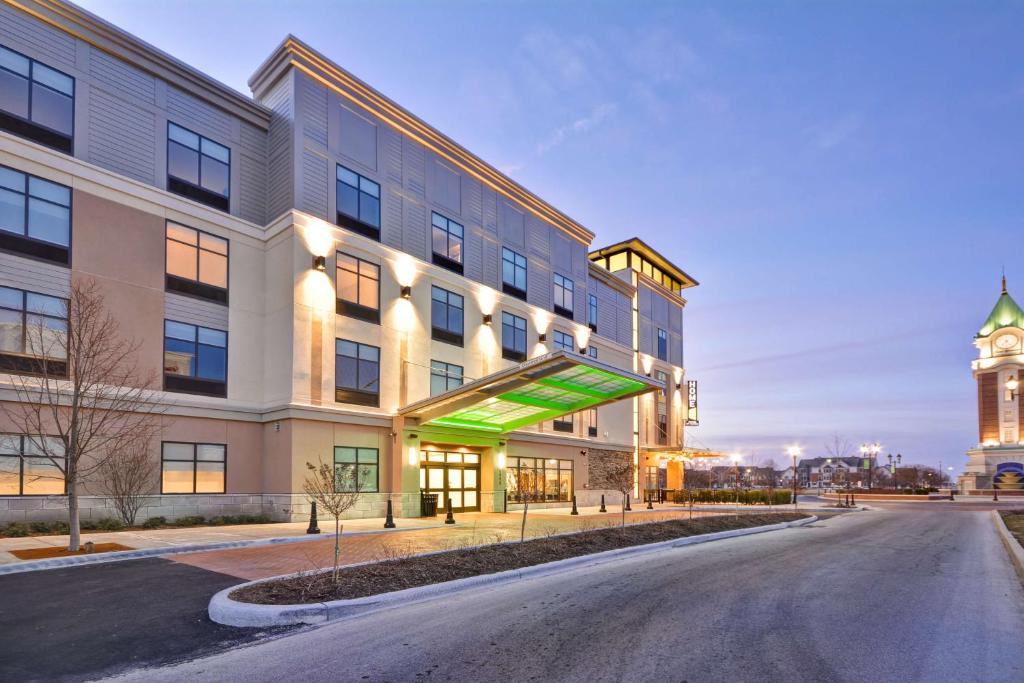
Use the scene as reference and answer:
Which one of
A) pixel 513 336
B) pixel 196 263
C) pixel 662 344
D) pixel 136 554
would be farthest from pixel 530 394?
pixel 662 344

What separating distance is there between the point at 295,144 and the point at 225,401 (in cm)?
943

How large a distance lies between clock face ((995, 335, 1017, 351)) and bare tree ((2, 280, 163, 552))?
92.5m

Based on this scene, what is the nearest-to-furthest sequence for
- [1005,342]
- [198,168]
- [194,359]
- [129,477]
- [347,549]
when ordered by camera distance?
[347,549]
[129,477]
[194,359]
[198,168]
[1005,342]

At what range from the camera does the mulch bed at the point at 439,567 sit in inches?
371

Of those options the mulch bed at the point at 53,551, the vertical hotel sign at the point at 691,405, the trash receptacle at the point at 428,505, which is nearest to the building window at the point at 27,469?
the mulch bed at the point at 53,551

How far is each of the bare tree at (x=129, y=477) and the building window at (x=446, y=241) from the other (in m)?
13.8

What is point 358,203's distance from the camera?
26.1 m

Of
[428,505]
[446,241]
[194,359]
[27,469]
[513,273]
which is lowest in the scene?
[428,505]

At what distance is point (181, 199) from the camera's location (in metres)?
22.3

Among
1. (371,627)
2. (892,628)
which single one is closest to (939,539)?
(892,628)

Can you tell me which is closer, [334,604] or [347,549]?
Result: [334,604]

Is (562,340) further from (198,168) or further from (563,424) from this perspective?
(198,168)

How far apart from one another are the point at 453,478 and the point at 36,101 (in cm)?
1994

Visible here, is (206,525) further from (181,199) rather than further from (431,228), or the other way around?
(431,228)
